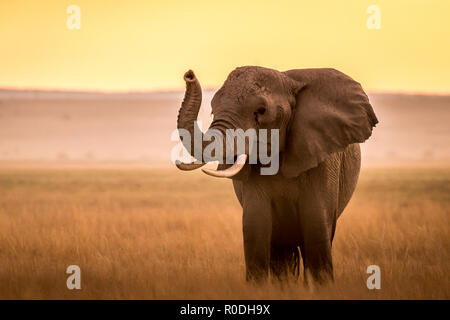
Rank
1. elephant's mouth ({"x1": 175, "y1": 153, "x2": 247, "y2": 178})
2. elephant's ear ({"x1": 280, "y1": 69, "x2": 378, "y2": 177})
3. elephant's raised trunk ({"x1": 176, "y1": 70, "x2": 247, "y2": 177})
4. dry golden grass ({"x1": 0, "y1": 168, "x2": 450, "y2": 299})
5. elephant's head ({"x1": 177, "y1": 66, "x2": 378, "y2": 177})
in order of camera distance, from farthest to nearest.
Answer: dry golden grass ({"x1": 0, "y1": 168, "x2": 450, "y2": 299}) < elephant's ear ({"x1": 280, "y1": 69, "x2": 378, "y2": 177}) < elephant's head ({"x1": 177, "y1": 66, "x2": 378, "y2": 177}) < elephant's raised trunk ({"x1": 176, "y1": 70, "x2": 247, "y2": 177}) < elephant's mouth ({"x1": 175, "y1": 153, "x2": 247, "y2": 178})

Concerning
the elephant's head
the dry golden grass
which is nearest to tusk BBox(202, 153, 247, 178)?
→ the elephant's head

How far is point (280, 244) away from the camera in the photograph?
10000 mm

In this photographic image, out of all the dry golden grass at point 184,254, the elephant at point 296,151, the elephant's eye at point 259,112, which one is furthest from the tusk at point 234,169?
the dry golden grass at point 184,254

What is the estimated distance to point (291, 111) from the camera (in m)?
9.57

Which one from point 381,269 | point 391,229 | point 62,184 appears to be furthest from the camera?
point 62,184

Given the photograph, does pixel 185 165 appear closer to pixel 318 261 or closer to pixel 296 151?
pixel 296 151

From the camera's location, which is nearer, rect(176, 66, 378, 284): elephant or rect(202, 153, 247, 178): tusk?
rect(202, 153, 247, 178): tusk

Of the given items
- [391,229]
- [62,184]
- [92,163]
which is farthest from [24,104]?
[391,229]

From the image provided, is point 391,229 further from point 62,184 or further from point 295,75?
point 62,184

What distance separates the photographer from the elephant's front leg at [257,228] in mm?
9477

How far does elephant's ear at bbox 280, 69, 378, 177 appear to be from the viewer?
945 cm

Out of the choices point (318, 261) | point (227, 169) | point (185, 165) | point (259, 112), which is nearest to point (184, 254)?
point (318, 261)

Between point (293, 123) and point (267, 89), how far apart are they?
58 cm

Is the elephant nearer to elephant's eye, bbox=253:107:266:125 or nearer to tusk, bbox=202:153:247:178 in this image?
elephant's eye, bbox=253:107:266:125
